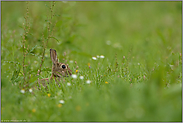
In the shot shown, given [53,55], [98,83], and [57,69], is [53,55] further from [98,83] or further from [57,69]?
[98,83]

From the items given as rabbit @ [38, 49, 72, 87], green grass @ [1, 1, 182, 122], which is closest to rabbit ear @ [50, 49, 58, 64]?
rabbit @ [38, 49, 72, 87]

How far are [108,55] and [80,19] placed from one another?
15.3ft

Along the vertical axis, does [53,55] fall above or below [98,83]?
above

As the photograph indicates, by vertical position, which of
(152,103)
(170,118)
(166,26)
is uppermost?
(166,26)

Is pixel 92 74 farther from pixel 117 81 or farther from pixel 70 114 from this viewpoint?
pixel 70 114

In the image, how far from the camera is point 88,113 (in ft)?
10.4

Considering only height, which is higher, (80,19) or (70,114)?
(80,19)

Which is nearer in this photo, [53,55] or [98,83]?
[98,83]

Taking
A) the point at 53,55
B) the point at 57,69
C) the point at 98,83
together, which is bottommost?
the point at 98,83

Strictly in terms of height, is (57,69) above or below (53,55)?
below

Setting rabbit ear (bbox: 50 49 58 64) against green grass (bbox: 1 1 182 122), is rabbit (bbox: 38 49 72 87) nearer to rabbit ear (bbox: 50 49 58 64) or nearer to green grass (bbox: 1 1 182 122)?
rabbit ear (bbox: 50 49 58 64)

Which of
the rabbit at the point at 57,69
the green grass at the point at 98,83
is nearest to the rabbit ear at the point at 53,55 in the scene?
the rabbit at the point at 57,69

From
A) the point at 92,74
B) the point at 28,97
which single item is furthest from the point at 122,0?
the point at 28,97

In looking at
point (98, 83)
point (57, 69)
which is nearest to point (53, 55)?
point (57, 69)
